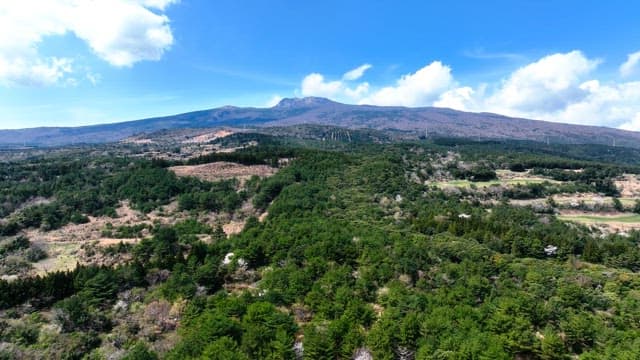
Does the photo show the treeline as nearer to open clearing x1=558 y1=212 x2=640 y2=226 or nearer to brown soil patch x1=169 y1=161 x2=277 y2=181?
brown soil patch x1=169 y1=161 x2=277 y2=181

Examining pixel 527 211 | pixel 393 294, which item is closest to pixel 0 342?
pixel 393 294

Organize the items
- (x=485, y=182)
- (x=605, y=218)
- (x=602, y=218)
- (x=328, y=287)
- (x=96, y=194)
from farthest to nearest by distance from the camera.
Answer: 1. (x=485, y=182)
2. (x=96, y=194)
3. (x=605, y=218)
4. (x=602, y=218)
5. (x=328, y=287)

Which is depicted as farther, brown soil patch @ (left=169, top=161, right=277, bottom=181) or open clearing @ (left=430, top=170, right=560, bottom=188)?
open clearing @ (left=430, top=170, right=560, bottom=188)

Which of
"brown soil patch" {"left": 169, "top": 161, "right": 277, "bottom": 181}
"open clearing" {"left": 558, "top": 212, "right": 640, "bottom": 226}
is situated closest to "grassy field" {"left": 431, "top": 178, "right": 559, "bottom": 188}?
"open clearing" {"left": 558, "top": 212, "right": 640, "bottom": 226}

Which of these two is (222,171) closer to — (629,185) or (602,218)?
(602,218)

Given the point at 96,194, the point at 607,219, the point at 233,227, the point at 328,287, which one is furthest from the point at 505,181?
the point at 96,194

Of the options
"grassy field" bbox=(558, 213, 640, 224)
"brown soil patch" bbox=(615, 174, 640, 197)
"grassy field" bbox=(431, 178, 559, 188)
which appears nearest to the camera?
"grassy field" bbox=(558, 213, 640, 224)

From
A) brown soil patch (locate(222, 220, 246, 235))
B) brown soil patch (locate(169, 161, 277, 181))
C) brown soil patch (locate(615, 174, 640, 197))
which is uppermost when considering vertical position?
brown soil patch (locate(169, 161, 277, 181))
